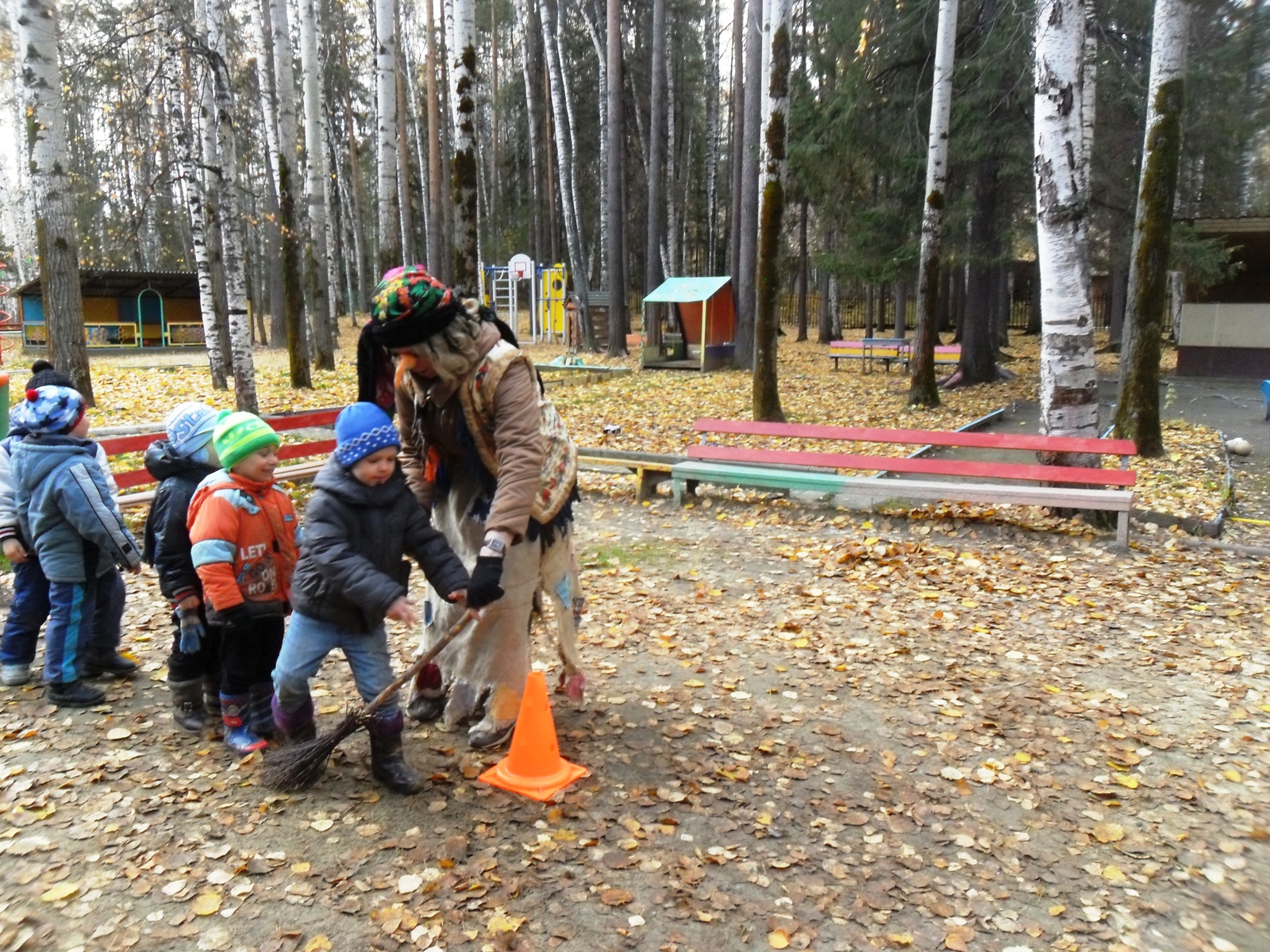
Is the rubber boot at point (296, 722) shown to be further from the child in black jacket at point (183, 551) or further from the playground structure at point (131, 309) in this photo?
the playground structure at point (131, 309)

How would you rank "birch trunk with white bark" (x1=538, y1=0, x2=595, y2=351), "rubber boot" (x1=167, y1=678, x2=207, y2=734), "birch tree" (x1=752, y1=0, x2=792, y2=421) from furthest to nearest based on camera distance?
"birch trunk with white bark" (x1=538, y1=0, x2=595, y2=351) < "birch tree" (x1=752, y1=0, x2=792, y2=421) < "rubber boot" (x1=167, y1=678, x2=207, y2=734)

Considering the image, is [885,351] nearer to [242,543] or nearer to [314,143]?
[314,143]

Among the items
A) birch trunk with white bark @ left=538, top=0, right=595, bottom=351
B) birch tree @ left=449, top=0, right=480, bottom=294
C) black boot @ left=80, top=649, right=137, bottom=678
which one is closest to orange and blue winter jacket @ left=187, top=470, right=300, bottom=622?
black boot @ left=80, top=649, right=137, bottom=678

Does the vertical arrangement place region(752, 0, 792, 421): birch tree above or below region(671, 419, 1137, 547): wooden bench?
above

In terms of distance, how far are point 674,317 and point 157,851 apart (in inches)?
892

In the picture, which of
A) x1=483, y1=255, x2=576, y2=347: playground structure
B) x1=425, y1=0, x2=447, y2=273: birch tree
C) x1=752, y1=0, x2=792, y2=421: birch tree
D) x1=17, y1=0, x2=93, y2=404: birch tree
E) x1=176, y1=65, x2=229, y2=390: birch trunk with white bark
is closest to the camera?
x1=17, y1=0, x2=93, y2=404: birch tree

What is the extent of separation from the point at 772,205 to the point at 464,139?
3.92m

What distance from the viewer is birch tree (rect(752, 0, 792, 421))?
1159 cm

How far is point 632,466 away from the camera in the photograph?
364 inches

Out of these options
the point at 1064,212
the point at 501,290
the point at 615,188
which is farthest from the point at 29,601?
the point at 501,290

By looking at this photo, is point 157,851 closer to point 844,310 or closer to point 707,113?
point 707,113

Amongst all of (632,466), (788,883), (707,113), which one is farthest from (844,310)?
(788,883)

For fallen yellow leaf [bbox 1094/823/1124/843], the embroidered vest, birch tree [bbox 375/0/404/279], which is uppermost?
birch tree [bbox 375/0/404/279]

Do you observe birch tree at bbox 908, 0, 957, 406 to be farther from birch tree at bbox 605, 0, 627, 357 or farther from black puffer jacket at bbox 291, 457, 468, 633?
black puffer jacket at bbox 291, 457, 468, 633
